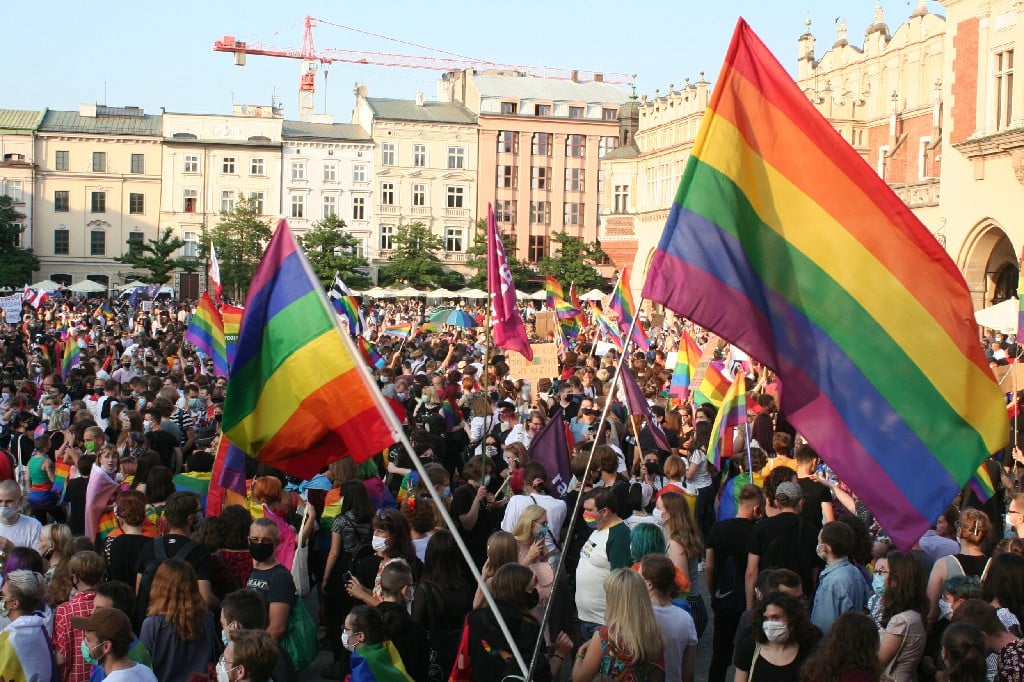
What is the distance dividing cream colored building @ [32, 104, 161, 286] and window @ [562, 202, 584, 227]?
26.3 m

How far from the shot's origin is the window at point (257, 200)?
76.7 m

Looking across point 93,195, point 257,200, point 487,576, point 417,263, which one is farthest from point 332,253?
point 487,576

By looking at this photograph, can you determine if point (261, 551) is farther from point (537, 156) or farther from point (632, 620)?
point (537, 156)

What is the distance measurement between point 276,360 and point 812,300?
2.66m

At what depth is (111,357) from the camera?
→ 20.4 m

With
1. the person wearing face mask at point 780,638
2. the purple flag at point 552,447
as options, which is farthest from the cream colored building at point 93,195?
the person wearing face mask at point 780,638

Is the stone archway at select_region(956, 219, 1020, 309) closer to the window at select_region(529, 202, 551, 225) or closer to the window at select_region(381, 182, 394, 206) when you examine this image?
the window at select_region(529, 202, 551, 225)

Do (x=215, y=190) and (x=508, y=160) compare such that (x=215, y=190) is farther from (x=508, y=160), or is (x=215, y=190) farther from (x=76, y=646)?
(x=76, y=646)

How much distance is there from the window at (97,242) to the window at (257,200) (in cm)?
1009

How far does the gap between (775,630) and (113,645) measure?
2.85 meters

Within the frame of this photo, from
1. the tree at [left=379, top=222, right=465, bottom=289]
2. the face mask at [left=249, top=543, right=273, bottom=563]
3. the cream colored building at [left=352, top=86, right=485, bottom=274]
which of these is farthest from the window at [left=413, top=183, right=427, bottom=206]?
the face mask at [left=249, top=543, right=273, bottom=563]

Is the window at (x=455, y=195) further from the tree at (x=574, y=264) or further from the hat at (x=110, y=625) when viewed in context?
the hat at (x=110, y=625)

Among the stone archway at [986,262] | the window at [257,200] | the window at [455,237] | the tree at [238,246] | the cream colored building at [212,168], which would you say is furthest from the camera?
the window at [455,237]

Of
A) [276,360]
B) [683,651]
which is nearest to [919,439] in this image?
[683,651]
